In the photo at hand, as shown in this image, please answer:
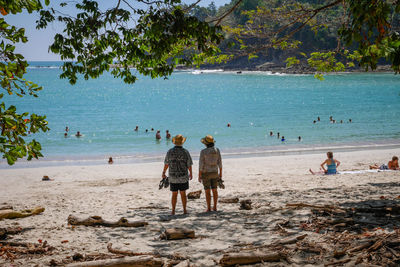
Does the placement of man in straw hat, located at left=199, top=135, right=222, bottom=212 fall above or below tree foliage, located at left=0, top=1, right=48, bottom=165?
below

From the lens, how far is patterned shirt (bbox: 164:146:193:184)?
26.6 feet

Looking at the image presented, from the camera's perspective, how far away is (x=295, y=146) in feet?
94.7

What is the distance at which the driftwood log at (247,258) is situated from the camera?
507 centimetres

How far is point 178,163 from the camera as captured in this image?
8.12 metres

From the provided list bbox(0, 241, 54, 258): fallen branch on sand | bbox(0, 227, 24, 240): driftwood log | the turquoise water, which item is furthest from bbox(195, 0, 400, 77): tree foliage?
the turquoise water

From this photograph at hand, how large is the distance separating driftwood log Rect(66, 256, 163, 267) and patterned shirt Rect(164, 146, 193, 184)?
3104mm

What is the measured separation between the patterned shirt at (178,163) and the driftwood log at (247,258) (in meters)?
3.21

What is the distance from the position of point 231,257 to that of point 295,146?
24725mm

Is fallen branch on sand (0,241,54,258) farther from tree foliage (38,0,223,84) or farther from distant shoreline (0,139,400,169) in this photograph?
distant shoreline (0,139,400,169)

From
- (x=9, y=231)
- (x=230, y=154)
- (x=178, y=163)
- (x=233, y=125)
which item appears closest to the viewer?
(x=9, y=231)

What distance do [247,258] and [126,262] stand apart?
1.58 m

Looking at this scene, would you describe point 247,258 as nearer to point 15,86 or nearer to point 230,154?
point 15,86

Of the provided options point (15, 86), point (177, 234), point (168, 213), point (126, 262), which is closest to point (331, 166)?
point (168, 213)

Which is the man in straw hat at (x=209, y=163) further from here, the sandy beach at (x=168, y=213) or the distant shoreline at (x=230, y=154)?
the distant shoreline at (x=230, y=154)
